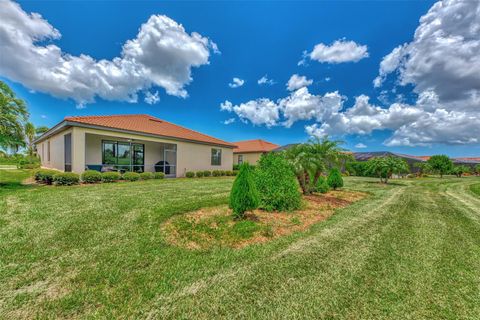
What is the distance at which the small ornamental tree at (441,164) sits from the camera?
24969mm

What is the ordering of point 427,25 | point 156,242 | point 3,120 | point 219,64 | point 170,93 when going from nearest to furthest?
point 156,242, point 3,120, point 427,25, point 219,64, point 170,93

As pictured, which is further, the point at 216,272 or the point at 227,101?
the point at 227,101

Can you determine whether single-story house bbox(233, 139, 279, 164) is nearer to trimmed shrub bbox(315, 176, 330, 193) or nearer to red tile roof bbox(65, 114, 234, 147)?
red tile roof bbox(65, 114, 234, 147)

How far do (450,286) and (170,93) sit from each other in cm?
2238

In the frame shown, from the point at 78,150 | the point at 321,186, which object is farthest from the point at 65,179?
the point at 321,186

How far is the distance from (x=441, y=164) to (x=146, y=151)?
35205mm

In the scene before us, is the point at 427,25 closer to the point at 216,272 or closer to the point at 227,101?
the point at 216,272

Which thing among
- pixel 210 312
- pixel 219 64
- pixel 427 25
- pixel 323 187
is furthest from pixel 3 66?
pixel 427 25

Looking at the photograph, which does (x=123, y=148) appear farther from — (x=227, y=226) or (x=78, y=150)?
(x=227, y=226)

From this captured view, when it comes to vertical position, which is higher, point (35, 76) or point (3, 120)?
point (35, 76)

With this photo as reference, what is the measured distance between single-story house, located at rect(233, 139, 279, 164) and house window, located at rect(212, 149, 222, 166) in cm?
877

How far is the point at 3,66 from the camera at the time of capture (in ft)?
35.6

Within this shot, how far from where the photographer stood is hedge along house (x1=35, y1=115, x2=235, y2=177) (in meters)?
11.1

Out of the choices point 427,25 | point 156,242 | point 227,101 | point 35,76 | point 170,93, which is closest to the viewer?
point 156,242
